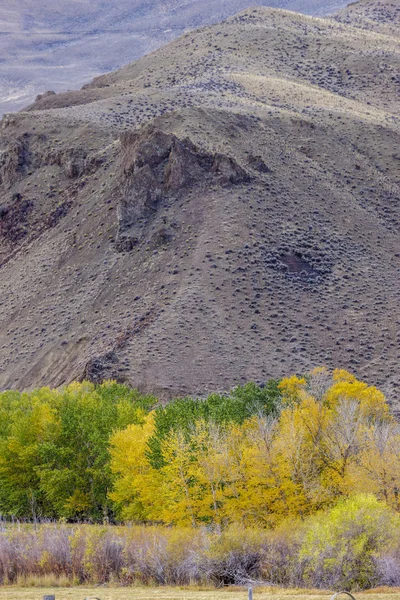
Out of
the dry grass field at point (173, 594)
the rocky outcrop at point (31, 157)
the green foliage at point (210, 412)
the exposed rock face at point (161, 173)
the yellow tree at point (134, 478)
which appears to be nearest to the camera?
the dry grass field at point (173, 594)

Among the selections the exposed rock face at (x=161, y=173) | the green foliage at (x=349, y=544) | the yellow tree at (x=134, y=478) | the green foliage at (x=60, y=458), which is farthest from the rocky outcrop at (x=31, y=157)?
the green foliage at (x=349, y=544)

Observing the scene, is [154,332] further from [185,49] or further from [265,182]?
[185,49]

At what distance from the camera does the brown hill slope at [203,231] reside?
250ft

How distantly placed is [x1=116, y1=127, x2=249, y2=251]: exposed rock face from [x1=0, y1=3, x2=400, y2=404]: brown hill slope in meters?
0.15

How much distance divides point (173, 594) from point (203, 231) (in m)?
59.3

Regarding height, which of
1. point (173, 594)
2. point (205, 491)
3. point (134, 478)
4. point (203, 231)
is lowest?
point (203, 231)

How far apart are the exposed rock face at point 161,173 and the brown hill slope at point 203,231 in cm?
15

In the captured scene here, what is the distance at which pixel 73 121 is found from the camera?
121000 millimetres

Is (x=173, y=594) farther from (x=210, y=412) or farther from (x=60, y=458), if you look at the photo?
(x=60, y=458)

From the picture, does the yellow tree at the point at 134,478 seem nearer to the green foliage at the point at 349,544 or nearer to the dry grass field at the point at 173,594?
the dry grass field at the point at 173,594

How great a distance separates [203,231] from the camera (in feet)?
292

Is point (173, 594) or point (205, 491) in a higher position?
point (173, 594)

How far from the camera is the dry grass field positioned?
2992 centimetres

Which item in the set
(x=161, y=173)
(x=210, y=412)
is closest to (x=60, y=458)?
(x=210, y=412)
